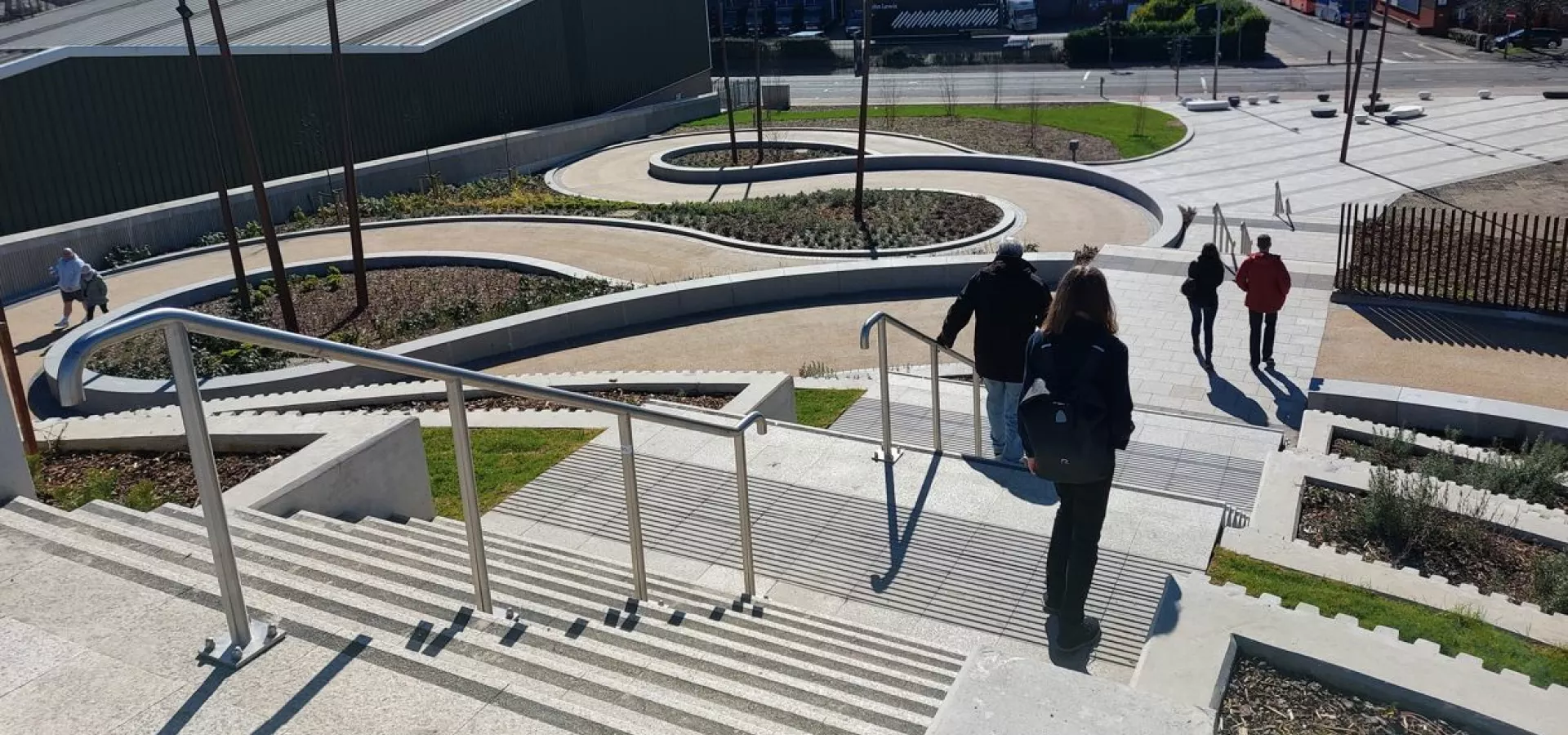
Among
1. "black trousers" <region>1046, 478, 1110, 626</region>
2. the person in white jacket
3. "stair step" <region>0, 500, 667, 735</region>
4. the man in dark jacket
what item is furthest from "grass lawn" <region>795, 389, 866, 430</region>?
the person in white jacket

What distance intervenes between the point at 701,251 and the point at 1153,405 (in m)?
8.93

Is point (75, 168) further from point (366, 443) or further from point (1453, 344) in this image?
point (1453, 344)

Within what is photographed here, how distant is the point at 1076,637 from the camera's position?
5.37 meters

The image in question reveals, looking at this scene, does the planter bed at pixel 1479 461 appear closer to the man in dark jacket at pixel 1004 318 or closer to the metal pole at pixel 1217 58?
the man in dark jacket at pixel 1004 318

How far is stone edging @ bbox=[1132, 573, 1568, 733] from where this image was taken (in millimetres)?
4227

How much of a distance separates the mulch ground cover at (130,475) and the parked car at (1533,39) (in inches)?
2036

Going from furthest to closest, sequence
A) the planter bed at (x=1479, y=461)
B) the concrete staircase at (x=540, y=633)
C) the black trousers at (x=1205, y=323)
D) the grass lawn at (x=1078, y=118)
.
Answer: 1. the grass lawn at (x=1078, y=118)
2. the black trousers at (x=1205, y=323)
3. the planter bed at (x=1479, y=461)
4. the concrete staircase at (x=540, y=633)

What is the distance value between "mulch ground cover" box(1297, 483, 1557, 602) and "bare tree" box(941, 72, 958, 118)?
28.6m

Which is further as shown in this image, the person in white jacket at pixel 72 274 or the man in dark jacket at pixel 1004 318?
the person in white jacket at pixel 72 274

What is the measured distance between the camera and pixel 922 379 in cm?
1093

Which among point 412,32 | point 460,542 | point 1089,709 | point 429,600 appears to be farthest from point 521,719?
point 412,32

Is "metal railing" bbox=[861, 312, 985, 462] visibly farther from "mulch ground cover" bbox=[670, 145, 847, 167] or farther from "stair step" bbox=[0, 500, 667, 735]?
"mulch ground cover" bbox=[670, 145, 847, 167]

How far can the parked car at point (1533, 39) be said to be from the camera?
46.6m

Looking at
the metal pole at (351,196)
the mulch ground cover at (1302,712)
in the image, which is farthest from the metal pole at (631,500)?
the metal pole at (351,196)
